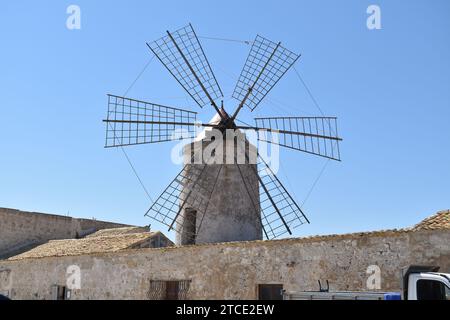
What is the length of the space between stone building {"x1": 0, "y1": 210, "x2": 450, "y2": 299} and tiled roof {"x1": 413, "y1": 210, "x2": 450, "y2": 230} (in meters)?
0.02

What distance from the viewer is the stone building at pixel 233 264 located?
9.27 meters

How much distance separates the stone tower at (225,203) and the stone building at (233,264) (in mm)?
1860

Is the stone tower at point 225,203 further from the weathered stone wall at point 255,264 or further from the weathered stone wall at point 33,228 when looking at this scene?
the weathered stone wall at point 33,228

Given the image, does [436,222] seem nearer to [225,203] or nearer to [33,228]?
[225,203]

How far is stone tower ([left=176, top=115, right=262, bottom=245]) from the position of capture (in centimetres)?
1488

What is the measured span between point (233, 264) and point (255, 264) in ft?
1.98

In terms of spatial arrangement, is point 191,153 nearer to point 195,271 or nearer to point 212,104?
point 212,104

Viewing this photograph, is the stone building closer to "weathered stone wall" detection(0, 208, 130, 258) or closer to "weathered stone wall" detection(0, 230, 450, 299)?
"weathered stone wall" detection(0, 230, 450, 299)

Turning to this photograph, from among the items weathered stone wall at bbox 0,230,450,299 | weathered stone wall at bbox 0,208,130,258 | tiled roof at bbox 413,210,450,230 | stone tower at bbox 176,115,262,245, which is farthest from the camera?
weathered stone wall at bbox 0,208,130,258

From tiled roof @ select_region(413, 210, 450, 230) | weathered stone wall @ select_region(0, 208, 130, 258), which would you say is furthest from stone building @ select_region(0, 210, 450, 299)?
weathered stone wall @ select_region(0, 208, 130, 258)

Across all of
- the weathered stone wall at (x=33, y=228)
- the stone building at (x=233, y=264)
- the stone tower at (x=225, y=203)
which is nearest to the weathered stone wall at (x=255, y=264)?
the stone building at (x=233, y=264)

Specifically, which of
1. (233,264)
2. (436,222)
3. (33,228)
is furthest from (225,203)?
(33,228)

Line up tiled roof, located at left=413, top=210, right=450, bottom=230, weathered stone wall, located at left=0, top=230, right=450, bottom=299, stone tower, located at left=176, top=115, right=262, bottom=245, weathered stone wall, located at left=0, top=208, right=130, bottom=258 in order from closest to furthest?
tiled roof, located at left=413, top=210, right=450, bottom=230
weathered stone wall, located at left=0, top=230, right=450, bottom=299
stone tower, located at left=176, top=115, right=262, bottom=245
weathered stone wall, located at left=0, top=208, right=130, bottom=258
